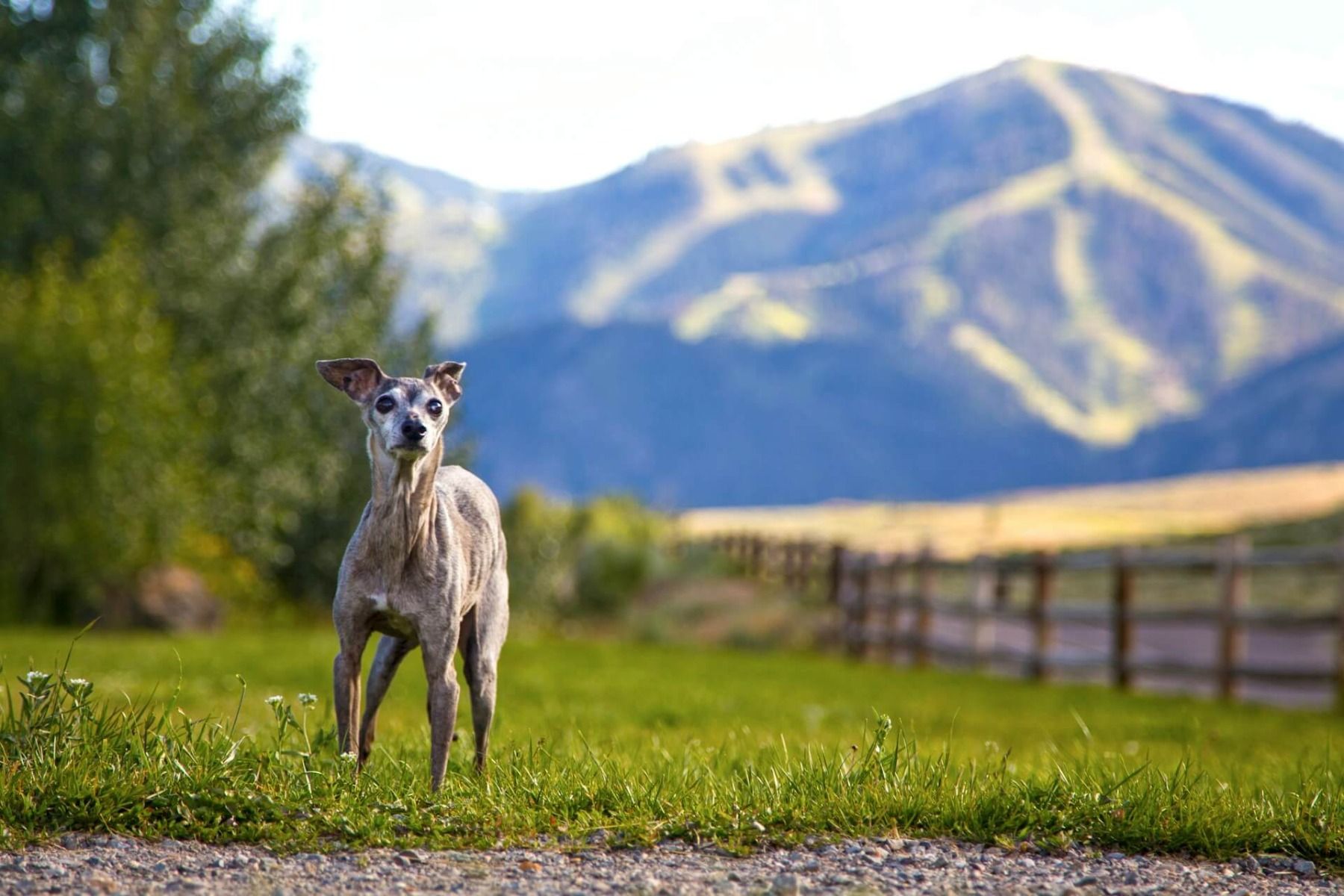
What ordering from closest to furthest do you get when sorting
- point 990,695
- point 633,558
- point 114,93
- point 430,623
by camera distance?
1. point 430,623
2. point 990,695
3. point 114,93
4. point 633,558

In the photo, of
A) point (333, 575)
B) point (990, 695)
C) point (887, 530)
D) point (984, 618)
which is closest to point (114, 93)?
point (333, 575)

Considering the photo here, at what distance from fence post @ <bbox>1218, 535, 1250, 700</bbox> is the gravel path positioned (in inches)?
464

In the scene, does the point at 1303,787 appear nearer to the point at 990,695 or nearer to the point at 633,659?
the point at 990,695

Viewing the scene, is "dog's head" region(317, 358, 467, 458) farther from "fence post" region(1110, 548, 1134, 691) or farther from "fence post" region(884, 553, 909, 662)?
"fence post" region(884, 553, 909, 662)

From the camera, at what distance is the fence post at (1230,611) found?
15.8 meters

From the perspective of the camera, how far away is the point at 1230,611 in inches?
628

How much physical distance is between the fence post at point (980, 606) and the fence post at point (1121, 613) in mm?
3510

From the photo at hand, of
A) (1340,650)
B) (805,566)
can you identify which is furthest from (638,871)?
(805,566)

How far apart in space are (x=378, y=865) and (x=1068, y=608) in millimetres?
15501

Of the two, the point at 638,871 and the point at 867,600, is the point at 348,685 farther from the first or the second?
the point at 867,600

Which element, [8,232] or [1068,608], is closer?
[1068,608]

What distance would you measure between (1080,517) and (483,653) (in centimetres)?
11777

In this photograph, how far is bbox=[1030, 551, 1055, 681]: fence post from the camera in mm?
18916

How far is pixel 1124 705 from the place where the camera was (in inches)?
567
